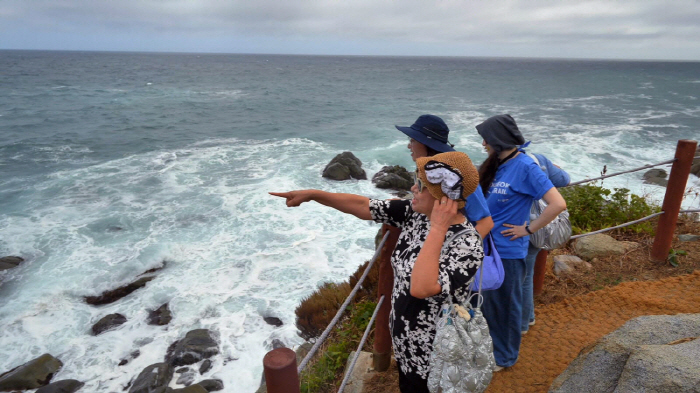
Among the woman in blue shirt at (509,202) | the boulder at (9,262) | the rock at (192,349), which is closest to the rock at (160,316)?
the rock at (192,349)

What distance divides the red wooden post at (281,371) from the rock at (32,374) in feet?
25.5

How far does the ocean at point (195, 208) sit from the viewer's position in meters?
8.51

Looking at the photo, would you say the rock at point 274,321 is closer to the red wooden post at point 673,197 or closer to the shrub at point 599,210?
the shrub at point 599,210

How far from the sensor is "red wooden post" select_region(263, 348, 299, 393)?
151 centimetres

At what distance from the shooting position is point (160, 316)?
8867 millimetres

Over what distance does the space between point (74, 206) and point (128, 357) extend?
9.26 meters

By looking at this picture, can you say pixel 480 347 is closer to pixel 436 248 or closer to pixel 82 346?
pixel 436 248

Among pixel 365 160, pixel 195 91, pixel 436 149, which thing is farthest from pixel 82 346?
pixel 195 91

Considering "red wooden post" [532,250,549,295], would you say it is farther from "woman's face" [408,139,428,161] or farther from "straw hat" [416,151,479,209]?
"straw hat" [416,151,479,209]

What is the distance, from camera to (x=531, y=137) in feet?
85.1

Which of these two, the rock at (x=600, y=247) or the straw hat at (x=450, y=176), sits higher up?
the straw hat at (x=450, y=176)

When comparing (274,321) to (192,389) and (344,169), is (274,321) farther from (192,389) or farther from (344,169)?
(344,169)

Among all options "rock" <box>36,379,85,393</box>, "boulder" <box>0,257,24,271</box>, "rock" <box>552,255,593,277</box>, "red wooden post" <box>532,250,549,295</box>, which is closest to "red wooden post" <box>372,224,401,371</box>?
"red wooden post" <box>532,250,549,295</box>

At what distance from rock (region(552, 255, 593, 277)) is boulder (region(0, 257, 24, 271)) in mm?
12026
